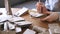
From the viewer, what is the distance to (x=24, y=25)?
1.14 m

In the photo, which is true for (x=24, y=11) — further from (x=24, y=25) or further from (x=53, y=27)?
(x=53, y=27)

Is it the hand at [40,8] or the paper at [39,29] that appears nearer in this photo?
the paper at [39,29]

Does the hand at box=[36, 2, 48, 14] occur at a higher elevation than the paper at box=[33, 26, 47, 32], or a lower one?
higher

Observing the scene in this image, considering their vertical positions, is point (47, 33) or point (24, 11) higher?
point (24, 11)

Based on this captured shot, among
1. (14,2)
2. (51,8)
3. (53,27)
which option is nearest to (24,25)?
(53,27)

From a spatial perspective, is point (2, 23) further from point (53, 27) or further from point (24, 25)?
point (53, 27)

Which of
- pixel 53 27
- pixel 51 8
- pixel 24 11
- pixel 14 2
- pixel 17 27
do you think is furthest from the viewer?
pixel 14 2

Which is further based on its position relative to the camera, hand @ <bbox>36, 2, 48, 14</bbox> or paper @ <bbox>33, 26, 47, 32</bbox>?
hand @ <bbox>36, 2, 48, 14</bbox>

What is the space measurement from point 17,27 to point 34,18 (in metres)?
0.24

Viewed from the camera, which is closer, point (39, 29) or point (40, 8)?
Result: point (39, 29)

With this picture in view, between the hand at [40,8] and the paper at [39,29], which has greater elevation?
the hand at [40,8]

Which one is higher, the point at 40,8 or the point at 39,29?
the point at 40,8

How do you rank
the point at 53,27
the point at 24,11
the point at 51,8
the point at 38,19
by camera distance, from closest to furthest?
the point at 53,27, the point at 38,19, the point at 24,11, the point at 51,8

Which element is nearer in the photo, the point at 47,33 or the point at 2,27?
the point at 47,33
